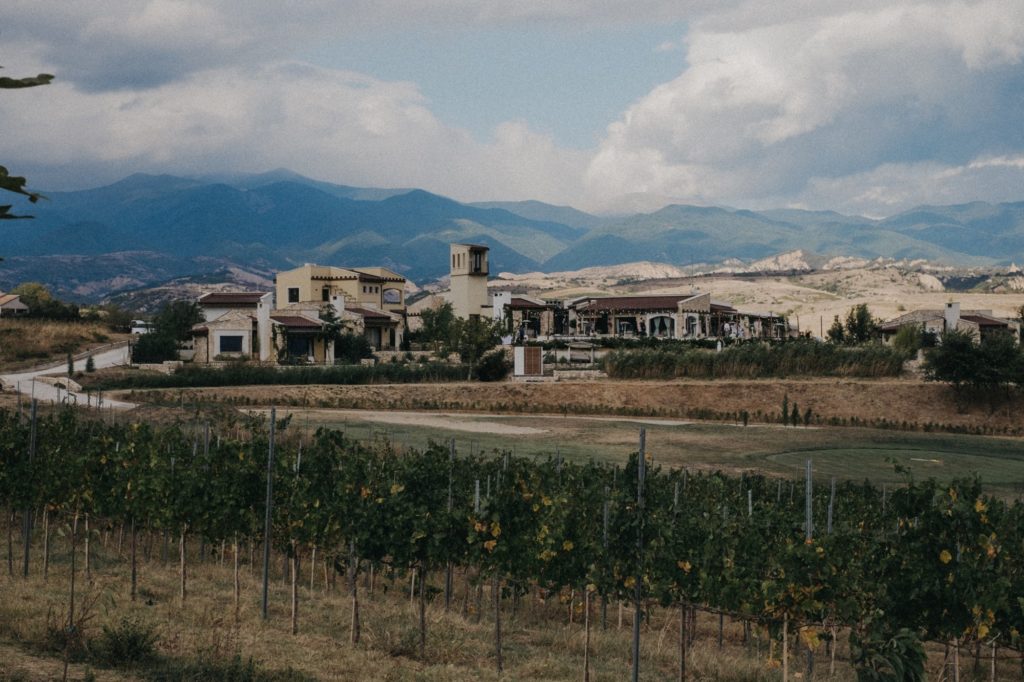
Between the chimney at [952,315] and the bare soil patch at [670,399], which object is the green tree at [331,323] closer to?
the bare soil patch at [670,399]

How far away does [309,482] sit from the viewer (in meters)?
17.8

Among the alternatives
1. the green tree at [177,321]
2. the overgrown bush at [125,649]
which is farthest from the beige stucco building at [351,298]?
the overgrown bush at [125,649]

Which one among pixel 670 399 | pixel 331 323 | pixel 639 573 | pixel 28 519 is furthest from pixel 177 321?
pixel 639 573

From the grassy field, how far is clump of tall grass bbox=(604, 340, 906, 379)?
1078 cm

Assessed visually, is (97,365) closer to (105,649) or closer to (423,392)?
(423,392)

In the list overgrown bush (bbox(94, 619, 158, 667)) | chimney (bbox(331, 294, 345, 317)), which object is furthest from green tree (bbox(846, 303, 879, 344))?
overgrown bush (bbox(94, 619, 158, 667))

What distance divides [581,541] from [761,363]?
184 ft

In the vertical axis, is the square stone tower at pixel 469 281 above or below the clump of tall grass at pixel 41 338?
above

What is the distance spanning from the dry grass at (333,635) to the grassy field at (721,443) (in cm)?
1791

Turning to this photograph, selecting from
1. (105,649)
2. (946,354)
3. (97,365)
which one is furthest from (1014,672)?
(97,365)

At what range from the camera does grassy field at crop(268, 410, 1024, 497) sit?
133ft

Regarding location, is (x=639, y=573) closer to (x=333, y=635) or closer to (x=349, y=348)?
(x=333, y=635)

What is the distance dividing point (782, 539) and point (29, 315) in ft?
278

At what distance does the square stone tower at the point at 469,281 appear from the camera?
99.6 metres
